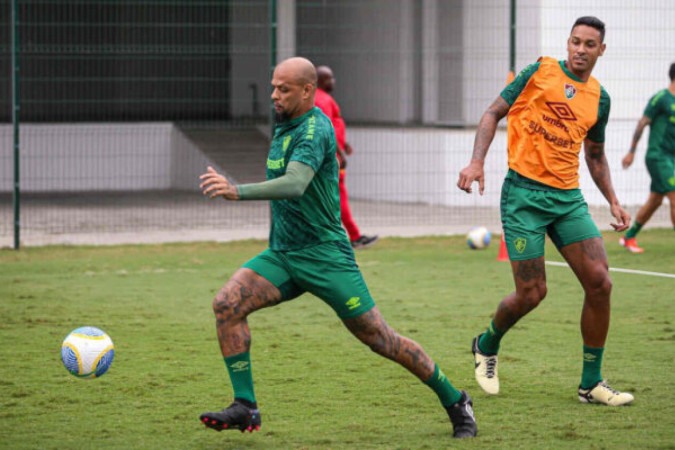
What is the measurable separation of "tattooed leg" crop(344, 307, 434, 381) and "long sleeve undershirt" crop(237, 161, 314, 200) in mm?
829

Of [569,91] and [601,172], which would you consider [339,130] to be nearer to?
[601,172]

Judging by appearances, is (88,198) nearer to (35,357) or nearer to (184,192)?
(184,192)

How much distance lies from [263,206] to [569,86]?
531 inches

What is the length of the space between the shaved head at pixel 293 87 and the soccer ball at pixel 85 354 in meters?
1.93

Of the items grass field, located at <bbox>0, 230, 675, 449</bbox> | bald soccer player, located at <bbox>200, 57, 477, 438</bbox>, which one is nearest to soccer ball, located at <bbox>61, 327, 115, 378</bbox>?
grass field, located at <bbox>0, 230, 675, 449</bbox>

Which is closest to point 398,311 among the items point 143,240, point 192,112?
point 143,240

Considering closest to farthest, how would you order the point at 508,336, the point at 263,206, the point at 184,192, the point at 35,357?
the point at 35,357
the point at 508,336
the point at 263,206
the point at 184,192

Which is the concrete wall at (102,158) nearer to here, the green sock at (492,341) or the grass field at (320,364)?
the grass field at (320,364)

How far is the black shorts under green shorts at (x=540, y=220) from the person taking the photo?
7.33m

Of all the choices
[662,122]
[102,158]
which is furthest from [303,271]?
[102,158]

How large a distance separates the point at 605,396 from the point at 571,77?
1937mm

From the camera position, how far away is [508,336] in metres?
9.50

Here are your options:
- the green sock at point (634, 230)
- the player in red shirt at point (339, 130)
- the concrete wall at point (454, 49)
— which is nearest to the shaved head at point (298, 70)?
the player in red shirt at point (339, 130)

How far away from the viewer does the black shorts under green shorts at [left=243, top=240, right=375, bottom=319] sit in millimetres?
6355
